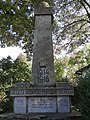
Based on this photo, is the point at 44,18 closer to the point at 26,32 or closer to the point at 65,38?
the point at 26,32

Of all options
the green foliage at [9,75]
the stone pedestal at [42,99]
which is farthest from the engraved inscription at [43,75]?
the green foliage at [9,75]

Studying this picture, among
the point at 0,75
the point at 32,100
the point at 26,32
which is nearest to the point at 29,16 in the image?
the point at 26,32

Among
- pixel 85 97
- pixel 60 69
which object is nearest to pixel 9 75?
pixel 85 97

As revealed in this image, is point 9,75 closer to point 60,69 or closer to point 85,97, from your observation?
point 85,97

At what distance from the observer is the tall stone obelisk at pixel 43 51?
40.1 ft

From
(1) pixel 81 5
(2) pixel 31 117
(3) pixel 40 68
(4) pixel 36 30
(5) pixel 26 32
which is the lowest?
(2) pixel 31 117

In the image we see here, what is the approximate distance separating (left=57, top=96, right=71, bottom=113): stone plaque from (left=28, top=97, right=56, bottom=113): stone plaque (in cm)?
22

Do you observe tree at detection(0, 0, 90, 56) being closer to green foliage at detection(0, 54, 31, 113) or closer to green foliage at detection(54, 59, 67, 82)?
green foliage at detection(0, 54, 31, 113)

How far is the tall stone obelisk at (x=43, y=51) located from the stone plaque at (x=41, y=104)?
0.95 metres

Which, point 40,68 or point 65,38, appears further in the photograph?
point 65,38

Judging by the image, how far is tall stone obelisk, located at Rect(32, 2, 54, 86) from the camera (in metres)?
12.2

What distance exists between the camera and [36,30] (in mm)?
12906

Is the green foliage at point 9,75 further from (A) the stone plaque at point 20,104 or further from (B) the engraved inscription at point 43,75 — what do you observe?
(A) the stone plaque at point 20,104

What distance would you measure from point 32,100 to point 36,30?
11.3 feet
